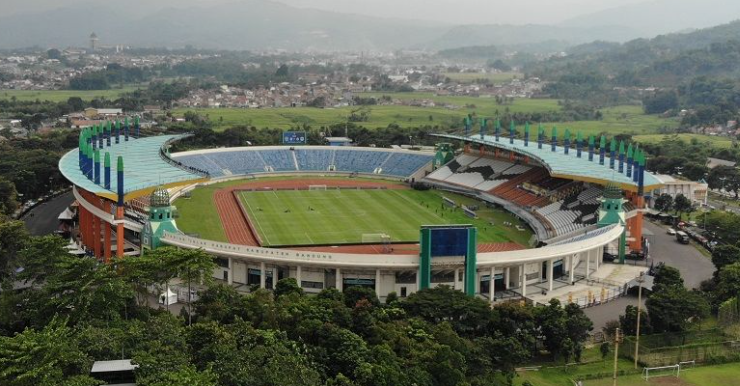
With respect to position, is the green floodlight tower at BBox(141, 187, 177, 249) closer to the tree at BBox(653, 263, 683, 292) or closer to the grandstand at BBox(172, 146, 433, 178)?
the tree at BBox(653, 263, 683, 292)

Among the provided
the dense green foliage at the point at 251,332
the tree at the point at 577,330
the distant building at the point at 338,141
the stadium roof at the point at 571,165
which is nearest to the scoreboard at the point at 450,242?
the dense green foliage at the point at 251,332

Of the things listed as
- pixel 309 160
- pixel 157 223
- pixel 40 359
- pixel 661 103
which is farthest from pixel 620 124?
pixel 40 359

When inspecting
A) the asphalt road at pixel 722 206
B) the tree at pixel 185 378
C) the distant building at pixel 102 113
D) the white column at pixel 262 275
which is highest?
the distant building at pixel 102 113

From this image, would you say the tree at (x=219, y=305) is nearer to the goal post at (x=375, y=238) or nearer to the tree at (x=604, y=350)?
the tree at (x=604, y=350)

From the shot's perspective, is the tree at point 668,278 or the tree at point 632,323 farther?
the tree at point 668,278

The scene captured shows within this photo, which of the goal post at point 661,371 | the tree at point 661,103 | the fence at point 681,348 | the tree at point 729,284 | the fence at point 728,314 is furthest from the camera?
the tree at point 661,103

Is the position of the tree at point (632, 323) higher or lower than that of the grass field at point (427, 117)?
lower

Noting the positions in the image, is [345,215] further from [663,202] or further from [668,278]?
[668,278]
